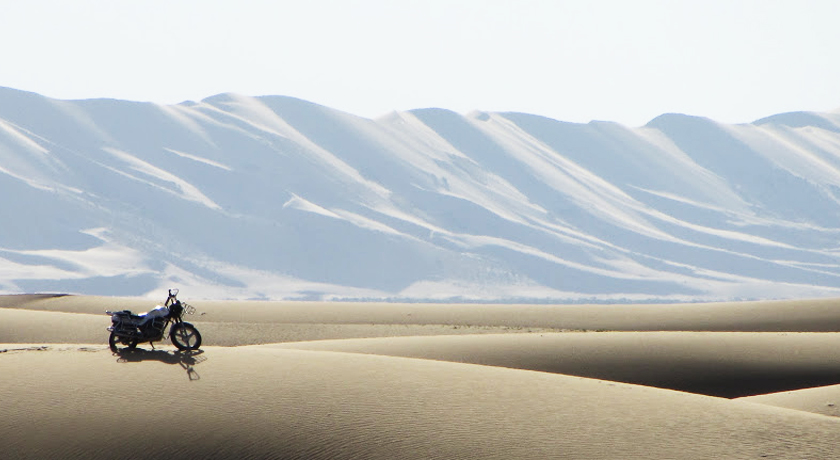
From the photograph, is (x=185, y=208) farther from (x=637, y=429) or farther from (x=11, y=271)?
(x=637, y=429)

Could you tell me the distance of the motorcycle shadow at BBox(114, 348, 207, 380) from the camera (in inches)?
667

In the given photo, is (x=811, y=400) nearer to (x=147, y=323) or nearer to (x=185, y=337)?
(x=185, y=337)

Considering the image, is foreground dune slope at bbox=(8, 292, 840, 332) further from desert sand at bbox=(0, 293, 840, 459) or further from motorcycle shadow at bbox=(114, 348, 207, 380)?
motorcycle shadow at bbox=(114, 348, 207, 380)

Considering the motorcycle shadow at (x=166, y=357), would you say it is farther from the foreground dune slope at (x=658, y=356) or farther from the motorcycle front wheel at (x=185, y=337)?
the foreground dune slope at (x=658, y=356)

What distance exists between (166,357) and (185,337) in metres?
0.69

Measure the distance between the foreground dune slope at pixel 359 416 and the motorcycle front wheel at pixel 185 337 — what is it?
809mm

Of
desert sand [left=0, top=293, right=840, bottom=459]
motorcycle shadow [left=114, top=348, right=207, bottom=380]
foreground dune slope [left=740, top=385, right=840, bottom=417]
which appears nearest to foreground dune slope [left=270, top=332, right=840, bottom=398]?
desert sand [left=0, top=293, right=840, bottom=459]

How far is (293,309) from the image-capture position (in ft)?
148

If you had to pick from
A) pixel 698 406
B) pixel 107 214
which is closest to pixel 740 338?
pixel 698 406

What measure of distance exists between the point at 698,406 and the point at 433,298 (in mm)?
165124

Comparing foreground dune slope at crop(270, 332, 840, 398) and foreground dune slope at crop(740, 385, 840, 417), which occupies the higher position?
foreground dune slope at crop(270, 332, 840, 398)

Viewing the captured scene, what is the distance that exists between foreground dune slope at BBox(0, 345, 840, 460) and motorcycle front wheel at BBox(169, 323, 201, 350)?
2.65 feet

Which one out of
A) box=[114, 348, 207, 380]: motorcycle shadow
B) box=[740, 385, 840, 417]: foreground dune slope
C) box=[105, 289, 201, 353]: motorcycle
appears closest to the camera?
box=[114, 348, 207, 380]: motorcycle shadow

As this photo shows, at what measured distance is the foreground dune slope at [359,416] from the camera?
41.2 ft
